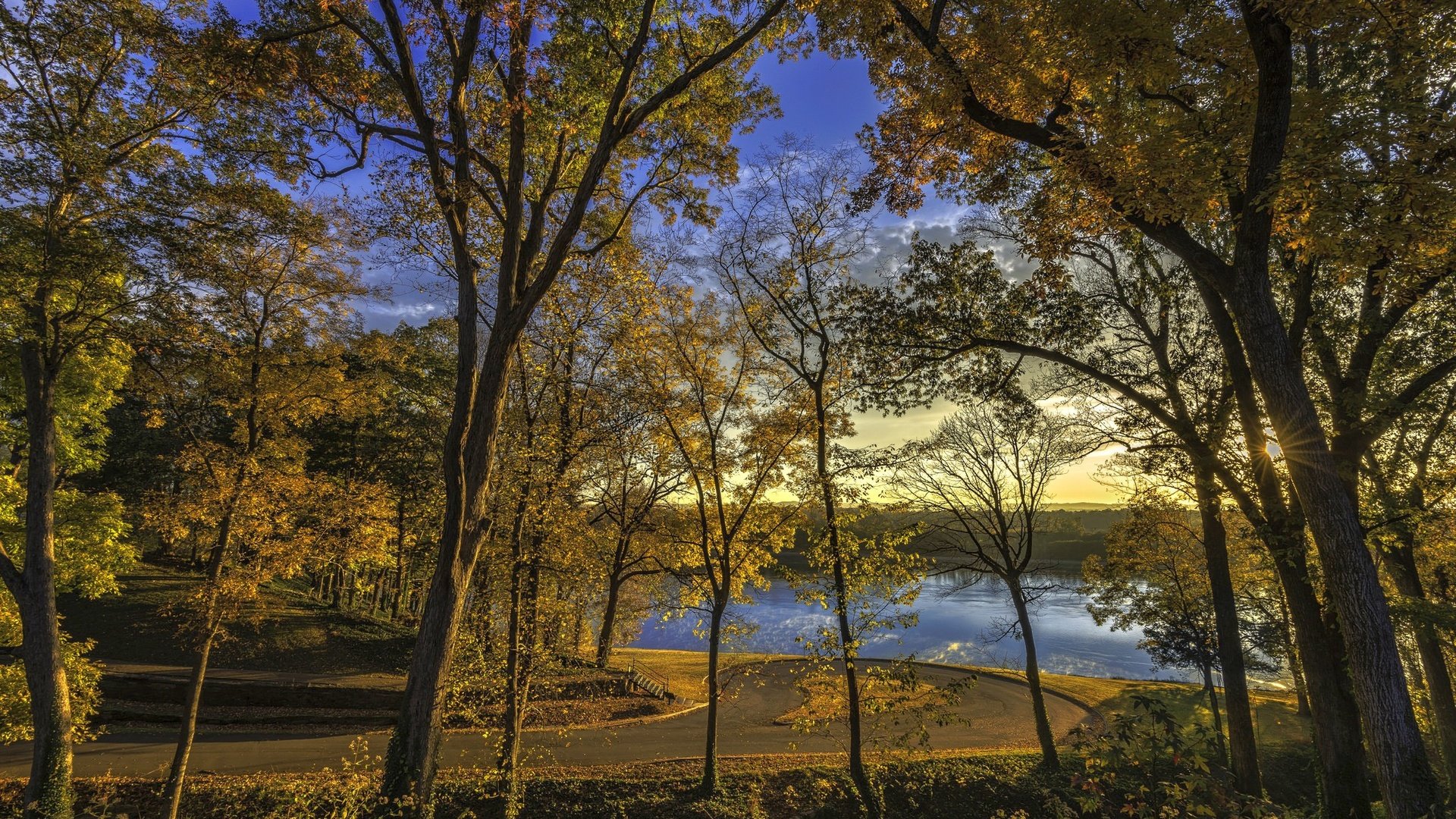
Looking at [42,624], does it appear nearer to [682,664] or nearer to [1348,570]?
[1348,570]

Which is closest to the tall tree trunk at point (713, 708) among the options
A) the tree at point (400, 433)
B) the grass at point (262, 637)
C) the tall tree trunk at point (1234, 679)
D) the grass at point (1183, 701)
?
the tall tree trunk at point (1234, 679)

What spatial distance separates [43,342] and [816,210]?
12186 mm

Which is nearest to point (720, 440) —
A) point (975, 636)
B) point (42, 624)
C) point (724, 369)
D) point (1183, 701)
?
point (724, 369)

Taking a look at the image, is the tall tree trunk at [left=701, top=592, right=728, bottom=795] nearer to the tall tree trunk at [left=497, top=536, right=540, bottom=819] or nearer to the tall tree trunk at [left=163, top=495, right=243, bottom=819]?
the tall tree trunk at [left=497, top=536, right=540, bottom=819]

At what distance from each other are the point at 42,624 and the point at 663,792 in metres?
9.98

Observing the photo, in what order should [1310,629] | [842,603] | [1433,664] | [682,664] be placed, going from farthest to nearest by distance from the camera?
[682,664]
[1433,664]
[842,603]
[1310,629]

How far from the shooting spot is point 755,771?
10.6 metres

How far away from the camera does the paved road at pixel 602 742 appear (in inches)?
440

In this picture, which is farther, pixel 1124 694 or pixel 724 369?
pixel 1124 694

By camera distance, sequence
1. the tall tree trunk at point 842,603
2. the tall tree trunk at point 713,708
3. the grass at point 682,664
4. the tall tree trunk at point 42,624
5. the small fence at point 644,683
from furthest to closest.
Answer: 1. the grass at point 682,664
2. the small fence at point 644,683
3. the tall tree trunk at point 713,708
4. the tall tree trunk at point 842,603
5. the tall tree trunk at point 42,624

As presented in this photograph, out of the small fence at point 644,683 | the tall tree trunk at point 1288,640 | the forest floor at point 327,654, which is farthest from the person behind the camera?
the small fence at point 644,683

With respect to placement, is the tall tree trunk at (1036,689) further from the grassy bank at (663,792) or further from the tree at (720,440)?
the tree at (720,440)

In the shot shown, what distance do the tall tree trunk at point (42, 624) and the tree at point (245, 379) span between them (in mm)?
1271

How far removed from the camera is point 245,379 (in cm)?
1063
